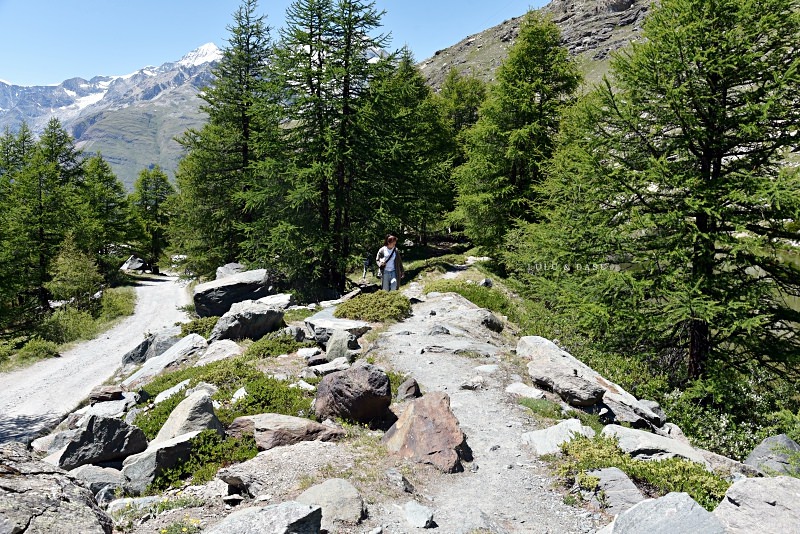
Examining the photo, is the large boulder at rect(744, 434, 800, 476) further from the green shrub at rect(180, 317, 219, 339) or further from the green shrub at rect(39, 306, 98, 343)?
the green shrub at rect(39, 306, 98, 343)

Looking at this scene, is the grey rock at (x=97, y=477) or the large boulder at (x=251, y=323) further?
the large boulder at (x=251, y=323)

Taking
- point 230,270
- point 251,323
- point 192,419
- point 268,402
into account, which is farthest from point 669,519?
point 230,270

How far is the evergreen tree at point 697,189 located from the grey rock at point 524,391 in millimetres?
3196

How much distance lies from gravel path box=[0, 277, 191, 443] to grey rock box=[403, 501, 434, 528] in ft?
39.3

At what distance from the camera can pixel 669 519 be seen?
399 cm

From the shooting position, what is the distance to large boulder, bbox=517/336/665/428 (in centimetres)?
873

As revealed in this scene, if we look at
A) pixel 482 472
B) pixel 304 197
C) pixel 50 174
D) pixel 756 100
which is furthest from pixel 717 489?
pixel 50 174

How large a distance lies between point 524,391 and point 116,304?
3456cm

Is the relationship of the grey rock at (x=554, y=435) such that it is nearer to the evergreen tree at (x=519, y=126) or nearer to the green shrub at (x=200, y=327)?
the green shrub at (x=200, y=327)

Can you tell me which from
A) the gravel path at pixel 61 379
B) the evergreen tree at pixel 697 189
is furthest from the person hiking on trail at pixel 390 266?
the gravel path at pixel 61 379

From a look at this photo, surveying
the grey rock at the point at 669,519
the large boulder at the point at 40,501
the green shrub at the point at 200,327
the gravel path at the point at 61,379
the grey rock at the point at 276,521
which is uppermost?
the large boulder at the point at 40,501

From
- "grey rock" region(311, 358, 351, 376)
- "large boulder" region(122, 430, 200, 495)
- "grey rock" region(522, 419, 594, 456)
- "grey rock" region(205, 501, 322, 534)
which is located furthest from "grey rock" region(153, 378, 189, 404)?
"grey rock" region(522, 419, 594, 456)

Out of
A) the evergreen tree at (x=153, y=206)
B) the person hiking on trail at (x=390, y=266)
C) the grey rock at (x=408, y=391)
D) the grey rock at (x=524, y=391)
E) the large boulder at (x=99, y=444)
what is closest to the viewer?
the large boulder at (x=99, y=444)

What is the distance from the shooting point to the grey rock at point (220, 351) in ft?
42.1
